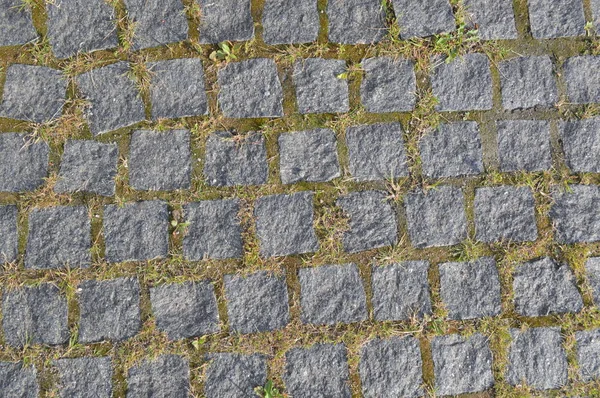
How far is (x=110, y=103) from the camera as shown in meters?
2.99

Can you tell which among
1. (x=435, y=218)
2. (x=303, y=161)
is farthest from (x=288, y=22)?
(x=435, y=218)

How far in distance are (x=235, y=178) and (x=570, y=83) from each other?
2.04 metres

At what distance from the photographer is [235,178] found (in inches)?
118

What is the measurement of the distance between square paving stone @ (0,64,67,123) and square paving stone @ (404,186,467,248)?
208cm

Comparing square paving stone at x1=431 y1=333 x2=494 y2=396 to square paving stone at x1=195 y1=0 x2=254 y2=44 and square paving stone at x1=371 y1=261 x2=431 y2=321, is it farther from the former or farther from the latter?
square paving stone at x1=195 y1=0 x2=254 y2=44

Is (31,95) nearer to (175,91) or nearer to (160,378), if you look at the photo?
(175,91)

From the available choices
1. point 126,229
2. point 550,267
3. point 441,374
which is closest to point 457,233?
point 550,267

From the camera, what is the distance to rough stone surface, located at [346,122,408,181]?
3018mm

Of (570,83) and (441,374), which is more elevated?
(570,83)

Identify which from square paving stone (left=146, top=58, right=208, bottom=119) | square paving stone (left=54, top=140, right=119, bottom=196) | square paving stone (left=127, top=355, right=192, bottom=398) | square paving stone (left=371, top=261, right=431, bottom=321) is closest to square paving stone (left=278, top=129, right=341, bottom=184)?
square paving stone (left=146, top=58, right=208, bottom=119)

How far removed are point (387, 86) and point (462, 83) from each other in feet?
1.45

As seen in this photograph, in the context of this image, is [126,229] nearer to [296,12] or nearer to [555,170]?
[296,12]

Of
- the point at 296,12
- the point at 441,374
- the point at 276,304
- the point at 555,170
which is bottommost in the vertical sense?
the point at 441,374

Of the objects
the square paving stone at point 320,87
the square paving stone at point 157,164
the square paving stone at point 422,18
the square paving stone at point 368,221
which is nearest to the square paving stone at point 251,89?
the square paving stone at point 320,87
